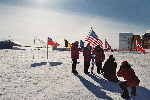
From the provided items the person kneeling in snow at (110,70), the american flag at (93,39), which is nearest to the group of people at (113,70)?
the person kneeling in snow at (110,70)

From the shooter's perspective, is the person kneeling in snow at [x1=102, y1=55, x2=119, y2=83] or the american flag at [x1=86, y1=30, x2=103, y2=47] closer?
the person kneeling in snow at [x1=102, y1=55, x2=119, y2=83]

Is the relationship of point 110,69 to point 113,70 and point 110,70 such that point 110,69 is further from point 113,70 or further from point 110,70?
point 113,70

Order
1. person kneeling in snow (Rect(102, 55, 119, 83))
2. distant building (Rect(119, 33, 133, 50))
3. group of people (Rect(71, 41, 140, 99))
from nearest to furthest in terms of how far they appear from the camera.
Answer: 1. group of people (Rect(71, 41, 140, 99))
2. person kneeling in snow (Rect(102, 55, 119, 83))
3. distant building (Rect(119, 33, 133, 50))

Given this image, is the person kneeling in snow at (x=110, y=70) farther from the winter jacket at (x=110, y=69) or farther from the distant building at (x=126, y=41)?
the distant building at (x=126, y=41)

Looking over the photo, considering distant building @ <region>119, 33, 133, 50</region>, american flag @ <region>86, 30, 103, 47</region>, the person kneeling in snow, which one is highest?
distant building @ <region>119, 33, 133, 50</region>

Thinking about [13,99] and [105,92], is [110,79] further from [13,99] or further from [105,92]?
[13,99]

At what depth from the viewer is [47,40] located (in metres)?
13.7

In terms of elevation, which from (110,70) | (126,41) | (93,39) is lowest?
(110,70)

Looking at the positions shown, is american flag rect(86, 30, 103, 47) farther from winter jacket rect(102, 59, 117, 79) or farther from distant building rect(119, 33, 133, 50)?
distant building rect(119, 33, 133, 50)

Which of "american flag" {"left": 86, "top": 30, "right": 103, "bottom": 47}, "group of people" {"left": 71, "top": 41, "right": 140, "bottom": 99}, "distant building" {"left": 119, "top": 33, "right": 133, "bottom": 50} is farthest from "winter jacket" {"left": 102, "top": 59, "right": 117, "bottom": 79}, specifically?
"distant building" {"left": 119, "top": 33, "right": 133, "bottom": 50}

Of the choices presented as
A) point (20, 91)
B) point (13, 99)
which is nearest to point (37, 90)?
point (20, 91)

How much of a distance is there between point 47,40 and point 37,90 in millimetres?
9231

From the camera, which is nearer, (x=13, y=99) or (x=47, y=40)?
(x=13, y=99)

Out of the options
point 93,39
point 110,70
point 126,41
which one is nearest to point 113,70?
point 110,70
